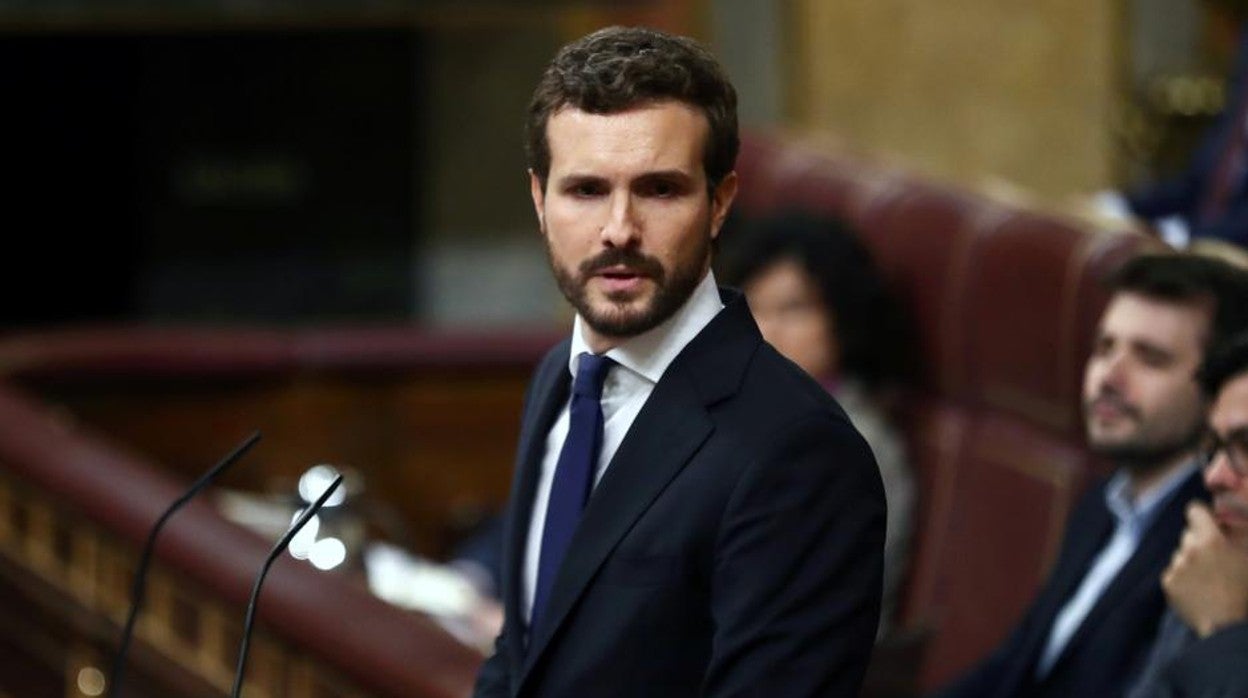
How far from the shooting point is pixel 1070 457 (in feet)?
12.6

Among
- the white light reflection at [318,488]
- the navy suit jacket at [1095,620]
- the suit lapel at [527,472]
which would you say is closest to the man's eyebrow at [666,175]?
the suit lapel at [527,472]

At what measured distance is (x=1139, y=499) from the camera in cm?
321

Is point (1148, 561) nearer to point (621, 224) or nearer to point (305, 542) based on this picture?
point (621, 224)

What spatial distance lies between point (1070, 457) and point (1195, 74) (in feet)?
11.3

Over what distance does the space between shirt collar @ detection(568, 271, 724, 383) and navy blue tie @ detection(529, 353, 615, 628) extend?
0.08 feet

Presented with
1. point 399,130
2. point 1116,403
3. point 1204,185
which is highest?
point 1116,403

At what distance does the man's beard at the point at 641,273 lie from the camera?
5.79 feet

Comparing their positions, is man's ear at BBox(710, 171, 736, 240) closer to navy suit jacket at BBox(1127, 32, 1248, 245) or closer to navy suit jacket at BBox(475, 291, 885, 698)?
navy suit jacket at BBox(475, 291, 885, 698)

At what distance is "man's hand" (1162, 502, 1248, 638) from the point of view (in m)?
2.57

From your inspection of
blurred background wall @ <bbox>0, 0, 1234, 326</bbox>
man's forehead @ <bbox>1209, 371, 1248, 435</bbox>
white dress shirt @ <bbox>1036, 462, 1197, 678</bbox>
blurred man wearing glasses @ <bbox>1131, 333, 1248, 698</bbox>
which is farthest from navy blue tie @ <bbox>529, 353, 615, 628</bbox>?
blurred background wall @ <bbox>0, 0, 1234, 326</bbox>

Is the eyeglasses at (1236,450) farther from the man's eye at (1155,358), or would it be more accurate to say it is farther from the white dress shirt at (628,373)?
the white dress shirt at (628,373)

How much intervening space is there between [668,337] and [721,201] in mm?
115

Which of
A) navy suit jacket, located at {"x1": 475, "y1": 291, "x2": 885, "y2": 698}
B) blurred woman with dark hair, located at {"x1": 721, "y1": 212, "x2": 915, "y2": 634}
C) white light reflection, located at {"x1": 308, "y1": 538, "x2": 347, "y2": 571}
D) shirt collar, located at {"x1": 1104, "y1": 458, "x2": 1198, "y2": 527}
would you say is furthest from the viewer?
blurred woman with dark hair, located at {"x1": 721, "y1": 212, "x2": 915, "y2": 634}

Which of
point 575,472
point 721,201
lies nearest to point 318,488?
point 575,472
